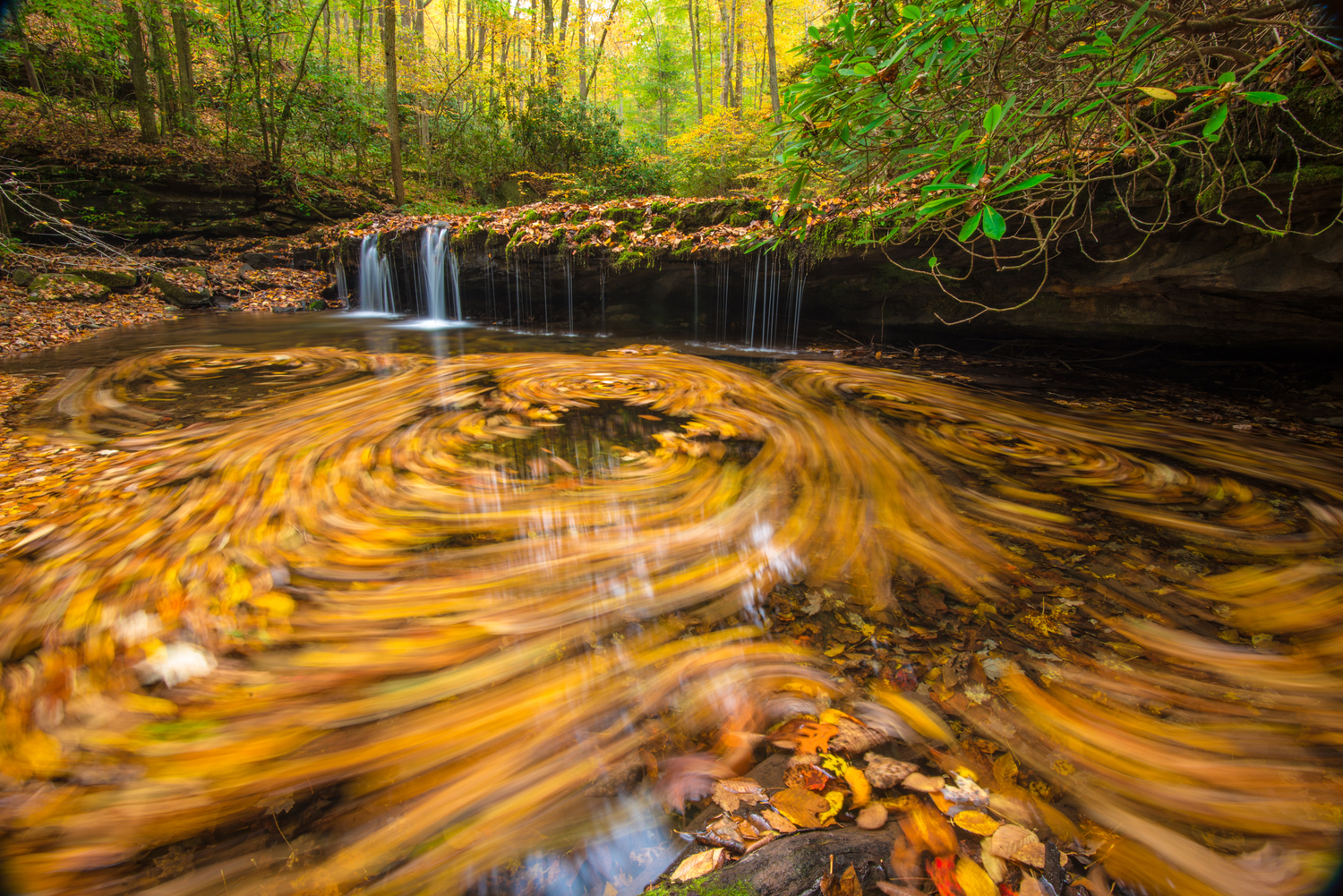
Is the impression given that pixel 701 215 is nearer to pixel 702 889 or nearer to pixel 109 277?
pixel 702 889

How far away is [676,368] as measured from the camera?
227 inches

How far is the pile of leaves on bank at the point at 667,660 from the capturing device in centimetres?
114

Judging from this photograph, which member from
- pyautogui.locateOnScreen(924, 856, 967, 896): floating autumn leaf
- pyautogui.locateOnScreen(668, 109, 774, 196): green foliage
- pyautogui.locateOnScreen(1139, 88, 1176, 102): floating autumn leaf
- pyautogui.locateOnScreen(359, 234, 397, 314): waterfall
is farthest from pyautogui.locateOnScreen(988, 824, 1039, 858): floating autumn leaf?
pyautogui.locateOnScreen(668, 109, 774, 196): green foliage

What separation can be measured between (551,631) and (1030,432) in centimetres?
381

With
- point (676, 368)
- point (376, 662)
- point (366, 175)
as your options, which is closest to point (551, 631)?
point (376, 662)

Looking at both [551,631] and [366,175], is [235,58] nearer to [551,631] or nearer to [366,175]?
[366,175]

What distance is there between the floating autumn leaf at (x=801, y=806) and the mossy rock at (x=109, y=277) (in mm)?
12401

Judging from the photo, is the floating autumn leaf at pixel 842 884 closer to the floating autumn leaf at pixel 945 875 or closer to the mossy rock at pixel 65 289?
the floating autumn leaf at pixel 945 875

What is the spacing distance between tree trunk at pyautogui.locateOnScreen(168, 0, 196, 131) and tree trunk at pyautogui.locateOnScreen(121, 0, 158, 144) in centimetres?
66

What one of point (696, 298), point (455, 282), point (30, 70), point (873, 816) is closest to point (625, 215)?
point (696, 298)

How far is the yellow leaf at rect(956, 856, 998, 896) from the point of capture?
1.02 m

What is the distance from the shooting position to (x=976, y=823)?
114cm

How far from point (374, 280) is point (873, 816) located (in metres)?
12.0

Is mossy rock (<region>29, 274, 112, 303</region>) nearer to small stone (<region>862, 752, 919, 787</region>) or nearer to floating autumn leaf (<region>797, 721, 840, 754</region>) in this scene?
floating autumn leaf (<region>797, 721, 840, 754</region>)
